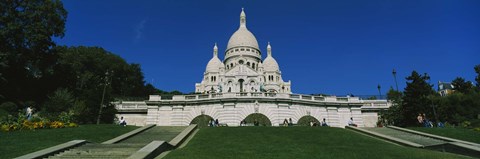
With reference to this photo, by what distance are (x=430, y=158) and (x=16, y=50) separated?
130 ft

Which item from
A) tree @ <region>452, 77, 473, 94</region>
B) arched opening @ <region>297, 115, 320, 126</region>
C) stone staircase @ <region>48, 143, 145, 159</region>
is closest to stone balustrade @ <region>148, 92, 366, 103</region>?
arched opening @ <region>297, 115, 320, 126</region>

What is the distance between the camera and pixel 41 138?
56.9 feet

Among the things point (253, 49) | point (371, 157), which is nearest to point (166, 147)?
point (371, 157)

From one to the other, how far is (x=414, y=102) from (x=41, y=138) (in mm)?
32745

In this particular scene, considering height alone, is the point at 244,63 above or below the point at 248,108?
above

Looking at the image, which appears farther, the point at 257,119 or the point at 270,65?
the point at 270,65

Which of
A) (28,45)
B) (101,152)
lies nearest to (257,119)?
(101,152)

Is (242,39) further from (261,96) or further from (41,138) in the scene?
(41,138)

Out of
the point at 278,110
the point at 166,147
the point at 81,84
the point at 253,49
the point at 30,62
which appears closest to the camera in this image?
the point at 166,147

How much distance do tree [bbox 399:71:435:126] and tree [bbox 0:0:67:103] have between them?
3986 cm

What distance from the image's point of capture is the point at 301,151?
12.9 meters

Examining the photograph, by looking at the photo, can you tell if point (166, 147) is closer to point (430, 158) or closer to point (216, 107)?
point (430, 158)

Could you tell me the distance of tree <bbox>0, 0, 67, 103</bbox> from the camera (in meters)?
33.3

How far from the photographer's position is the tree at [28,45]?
109 feet
